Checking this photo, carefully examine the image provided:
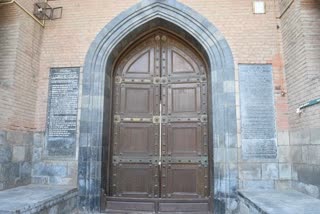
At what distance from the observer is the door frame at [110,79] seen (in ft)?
15.1

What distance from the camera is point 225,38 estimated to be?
486cm

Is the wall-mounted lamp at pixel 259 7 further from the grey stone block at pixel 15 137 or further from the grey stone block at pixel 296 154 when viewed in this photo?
the grey stone block at pixel 15 137

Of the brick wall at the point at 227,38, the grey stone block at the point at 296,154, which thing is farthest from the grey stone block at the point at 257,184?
the grey stone block at the point at 296,154

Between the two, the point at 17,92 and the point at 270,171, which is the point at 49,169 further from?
the point at 270,171

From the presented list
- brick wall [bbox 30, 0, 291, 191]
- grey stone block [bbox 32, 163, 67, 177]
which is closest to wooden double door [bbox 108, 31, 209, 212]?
brick wall [bbox 30, 0, 291, 191]

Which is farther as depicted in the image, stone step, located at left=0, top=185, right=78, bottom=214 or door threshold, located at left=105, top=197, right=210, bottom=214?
door threshold, located at left=105, top=197, right=210, bottom=214

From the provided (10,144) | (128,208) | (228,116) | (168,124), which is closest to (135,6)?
(168,124)

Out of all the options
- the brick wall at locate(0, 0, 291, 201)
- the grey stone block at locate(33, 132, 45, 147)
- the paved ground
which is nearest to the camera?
the paved ground

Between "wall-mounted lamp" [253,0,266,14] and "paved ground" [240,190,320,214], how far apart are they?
9.32ft

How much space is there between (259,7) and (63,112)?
3640mm

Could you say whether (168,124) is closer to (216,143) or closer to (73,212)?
(216,143)

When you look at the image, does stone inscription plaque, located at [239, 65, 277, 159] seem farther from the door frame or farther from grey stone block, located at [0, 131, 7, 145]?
grey stone block, located at [0, 131, 7, 145]

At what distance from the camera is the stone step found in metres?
3.23

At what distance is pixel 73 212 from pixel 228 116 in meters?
2.73
